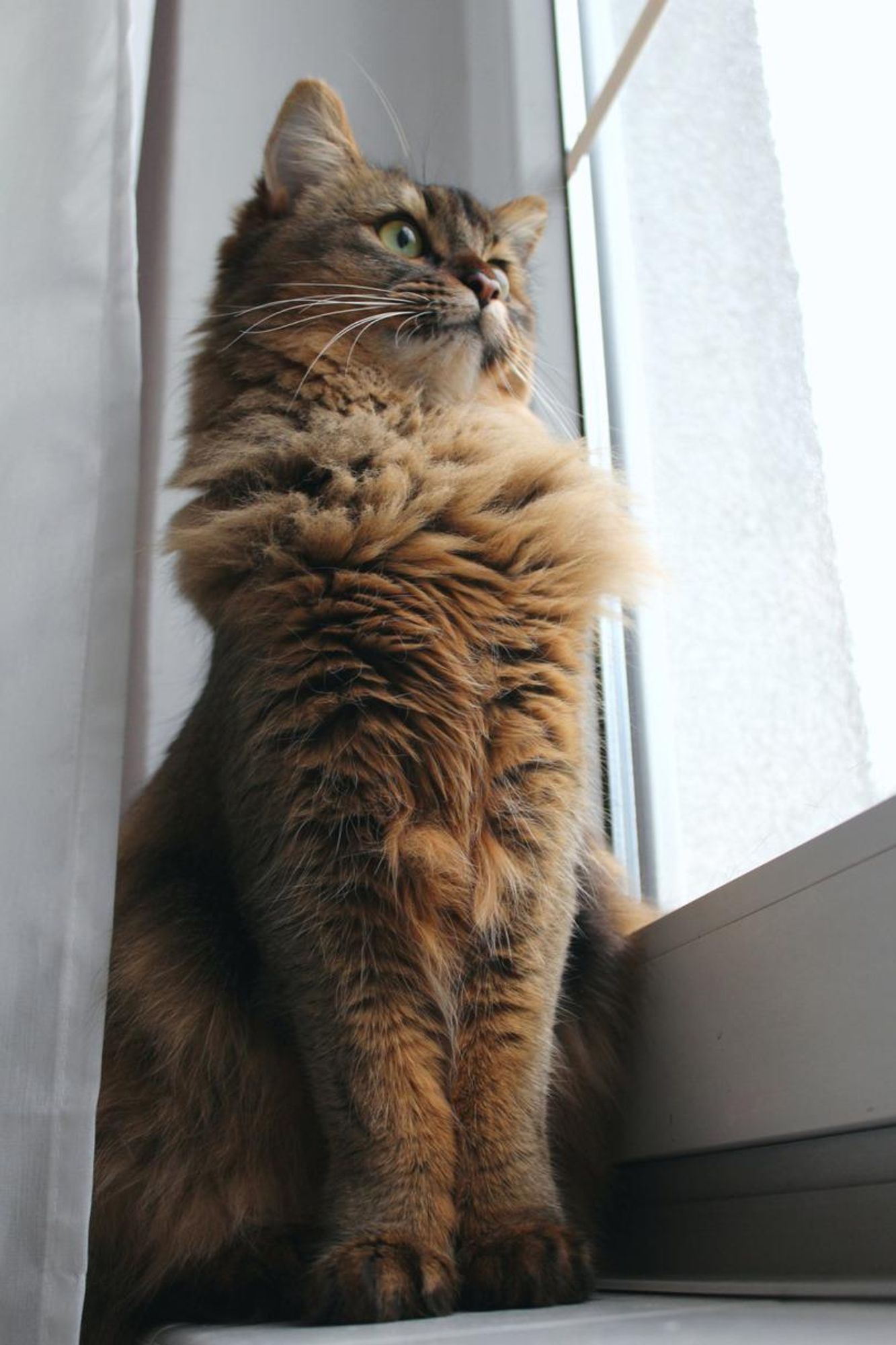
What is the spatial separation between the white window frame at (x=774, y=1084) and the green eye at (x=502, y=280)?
250 millimetres

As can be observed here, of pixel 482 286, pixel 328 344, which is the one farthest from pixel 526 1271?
pixel 482 286

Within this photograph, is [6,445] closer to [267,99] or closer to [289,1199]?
[289,1199]

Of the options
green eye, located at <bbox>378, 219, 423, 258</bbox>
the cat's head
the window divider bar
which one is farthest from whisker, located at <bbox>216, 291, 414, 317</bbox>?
the window divider bar

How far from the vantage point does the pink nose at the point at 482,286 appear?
55.1 inches

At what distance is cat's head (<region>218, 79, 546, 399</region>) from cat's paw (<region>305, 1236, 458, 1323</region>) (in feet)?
2.87

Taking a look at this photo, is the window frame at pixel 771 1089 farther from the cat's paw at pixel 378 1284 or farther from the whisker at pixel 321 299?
the whisker at pixel 321 299

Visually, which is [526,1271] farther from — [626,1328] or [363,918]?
[363,918]

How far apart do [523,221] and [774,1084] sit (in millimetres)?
1146

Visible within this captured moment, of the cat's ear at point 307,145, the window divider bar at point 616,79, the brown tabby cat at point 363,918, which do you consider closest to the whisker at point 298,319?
the brown tabby cat at point 363,918

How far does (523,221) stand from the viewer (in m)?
1.60

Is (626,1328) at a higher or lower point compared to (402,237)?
lower

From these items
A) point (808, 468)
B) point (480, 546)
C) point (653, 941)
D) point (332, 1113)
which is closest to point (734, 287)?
point (808, 468)

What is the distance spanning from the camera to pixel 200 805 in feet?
3.64

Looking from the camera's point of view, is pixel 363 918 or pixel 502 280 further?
pixel 502 280
